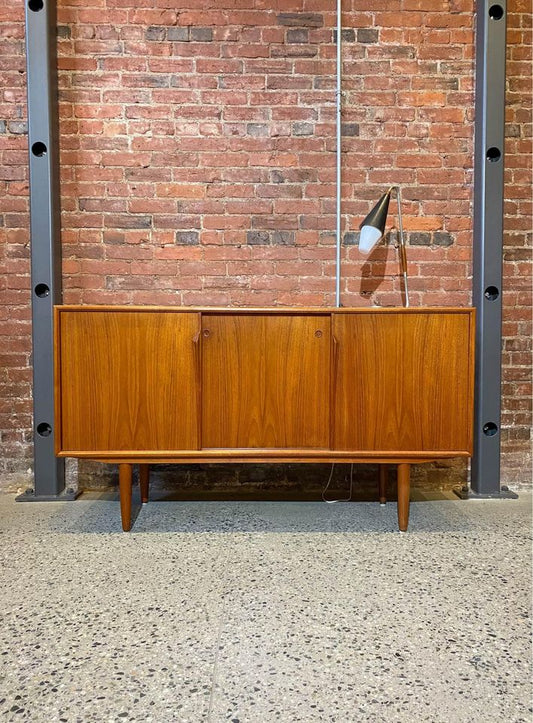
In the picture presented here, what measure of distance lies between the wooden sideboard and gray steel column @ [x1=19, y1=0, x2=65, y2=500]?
48 cm

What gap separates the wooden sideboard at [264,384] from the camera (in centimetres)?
172

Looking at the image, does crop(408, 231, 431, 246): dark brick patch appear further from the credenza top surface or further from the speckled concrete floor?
the speckled concrete floor

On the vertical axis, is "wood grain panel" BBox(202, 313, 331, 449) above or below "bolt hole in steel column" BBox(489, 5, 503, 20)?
below

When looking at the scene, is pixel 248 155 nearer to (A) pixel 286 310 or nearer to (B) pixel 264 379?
(A) pixel 286 310

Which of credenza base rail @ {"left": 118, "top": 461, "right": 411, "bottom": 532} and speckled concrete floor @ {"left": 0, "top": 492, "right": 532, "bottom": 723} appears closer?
speckled concrete floor @ {"left": 0, "top": 492, "right": 532, "bottom": 723}

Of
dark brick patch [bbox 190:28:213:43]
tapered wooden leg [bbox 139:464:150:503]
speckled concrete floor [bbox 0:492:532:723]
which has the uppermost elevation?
dark brick patch [bbox 190:28:213:43]

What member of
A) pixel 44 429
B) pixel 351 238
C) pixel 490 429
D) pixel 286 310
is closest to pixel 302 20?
pixel 351 238

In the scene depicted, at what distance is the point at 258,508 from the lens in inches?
80.8

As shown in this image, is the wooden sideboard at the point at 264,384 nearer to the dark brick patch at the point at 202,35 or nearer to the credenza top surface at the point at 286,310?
the credenza top surface at the point at 286,310

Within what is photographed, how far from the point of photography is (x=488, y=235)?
2.14 meters

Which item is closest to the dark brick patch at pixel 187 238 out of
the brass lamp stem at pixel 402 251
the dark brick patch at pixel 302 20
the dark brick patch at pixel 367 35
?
the brass lamp stem at pixel 402 251

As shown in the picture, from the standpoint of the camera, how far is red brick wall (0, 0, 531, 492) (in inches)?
84.4

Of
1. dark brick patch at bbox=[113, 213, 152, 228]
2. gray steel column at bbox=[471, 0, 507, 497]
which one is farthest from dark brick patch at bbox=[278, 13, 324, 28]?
dark brick patch at bbox=[113, 213, 152, 228]

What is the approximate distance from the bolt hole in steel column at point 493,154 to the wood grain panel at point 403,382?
0.91 m
